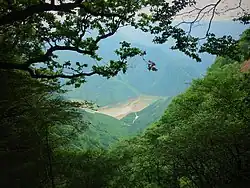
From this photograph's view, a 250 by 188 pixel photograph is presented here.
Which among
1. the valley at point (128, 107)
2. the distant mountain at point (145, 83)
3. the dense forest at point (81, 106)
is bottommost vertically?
the valley at point (128, 107)

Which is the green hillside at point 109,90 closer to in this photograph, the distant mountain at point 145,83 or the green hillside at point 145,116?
the distant mountain at point 145,83

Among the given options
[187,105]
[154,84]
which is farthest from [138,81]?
[187,105]

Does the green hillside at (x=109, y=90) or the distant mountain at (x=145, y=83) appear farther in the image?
the distant mountain at (x=145, y=83)

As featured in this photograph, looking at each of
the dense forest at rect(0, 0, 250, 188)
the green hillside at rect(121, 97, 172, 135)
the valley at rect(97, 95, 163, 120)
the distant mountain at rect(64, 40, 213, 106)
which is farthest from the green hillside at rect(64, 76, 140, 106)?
the dense forest at rect(0, 0, 250, 188)

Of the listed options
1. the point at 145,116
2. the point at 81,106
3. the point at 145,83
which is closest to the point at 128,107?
the point at 145,116

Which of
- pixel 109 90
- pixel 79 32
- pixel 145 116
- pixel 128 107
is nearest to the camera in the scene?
pixel 79 32

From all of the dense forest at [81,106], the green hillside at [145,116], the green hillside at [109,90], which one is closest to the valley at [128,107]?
the green hillside at [109,90]

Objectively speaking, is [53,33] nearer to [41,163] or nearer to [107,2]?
[107,2]

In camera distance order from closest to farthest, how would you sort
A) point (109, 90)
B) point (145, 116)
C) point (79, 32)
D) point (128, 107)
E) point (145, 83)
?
1. point (79, 32)
2. point (145, 116)
3. point (128, 107)
4. point (109, 90)
5. point (145, 83)

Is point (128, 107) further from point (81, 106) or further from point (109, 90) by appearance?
point (81, 106)
